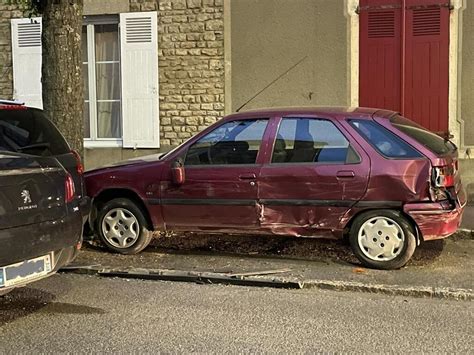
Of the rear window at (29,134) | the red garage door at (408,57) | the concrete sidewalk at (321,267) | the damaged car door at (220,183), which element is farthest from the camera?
the red garage door at (408,57)

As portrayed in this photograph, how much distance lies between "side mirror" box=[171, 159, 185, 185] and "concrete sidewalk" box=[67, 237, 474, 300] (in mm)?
881

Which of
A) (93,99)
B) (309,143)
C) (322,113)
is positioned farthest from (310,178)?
(93,99)

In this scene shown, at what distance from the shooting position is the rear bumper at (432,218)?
20.6 ft

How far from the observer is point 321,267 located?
6.72 meters

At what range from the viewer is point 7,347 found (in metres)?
4.64

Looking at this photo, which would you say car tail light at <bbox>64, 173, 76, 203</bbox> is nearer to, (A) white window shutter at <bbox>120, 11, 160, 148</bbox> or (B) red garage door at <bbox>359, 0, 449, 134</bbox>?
(A) white window shutter at <bbox>120, 11, 160, 148</bbox>

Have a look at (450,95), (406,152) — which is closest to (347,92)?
(450,95)

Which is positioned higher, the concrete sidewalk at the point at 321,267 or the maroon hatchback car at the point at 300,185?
the maroon hatchback car at the point at 300,185

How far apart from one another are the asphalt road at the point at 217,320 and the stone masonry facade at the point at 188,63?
5.42 meters

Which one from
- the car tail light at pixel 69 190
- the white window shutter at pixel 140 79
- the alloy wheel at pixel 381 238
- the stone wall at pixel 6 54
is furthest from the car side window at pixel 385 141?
the stone wall at pixel 6 54

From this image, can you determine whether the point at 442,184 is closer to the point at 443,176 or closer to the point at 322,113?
the point at 443,176

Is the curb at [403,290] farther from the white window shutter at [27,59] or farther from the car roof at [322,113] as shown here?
the white window shutter at [27,59]

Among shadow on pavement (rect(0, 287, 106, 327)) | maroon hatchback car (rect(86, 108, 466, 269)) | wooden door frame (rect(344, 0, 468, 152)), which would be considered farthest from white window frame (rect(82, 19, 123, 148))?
shadow on pavement (rect(0, 287, 106, 327))

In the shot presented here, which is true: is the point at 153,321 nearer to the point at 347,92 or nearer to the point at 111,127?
the point at 347,92
